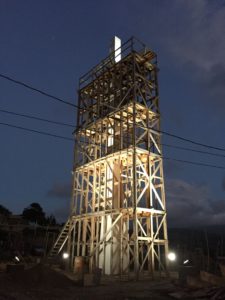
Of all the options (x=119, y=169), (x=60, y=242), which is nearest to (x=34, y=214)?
(x=60, y=242)

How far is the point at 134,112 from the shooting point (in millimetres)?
21312

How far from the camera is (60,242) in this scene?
2481cm

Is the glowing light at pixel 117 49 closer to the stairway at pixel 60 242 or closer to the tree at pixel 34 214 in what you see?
the stairway at pixel 60 242

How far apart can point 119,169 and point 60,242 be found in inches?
332

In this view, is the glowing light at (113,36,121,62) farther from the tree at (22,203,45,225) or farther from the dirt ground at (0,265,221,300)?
the tree at (22,203,45,225)

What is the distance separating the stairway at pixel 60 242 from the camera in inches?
916

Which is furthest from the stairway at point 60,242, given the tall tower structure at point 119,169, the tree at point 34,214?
the tree at point 34,214

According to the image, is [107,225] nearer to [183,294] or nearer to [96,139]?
[96,139]

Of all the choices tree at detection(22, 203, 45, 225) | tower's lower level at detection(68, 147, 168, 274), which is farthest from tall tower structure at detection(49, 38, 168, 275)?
tree at detection(22, 203, 45, 225)

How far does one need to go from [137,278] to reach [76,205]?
8.57 m

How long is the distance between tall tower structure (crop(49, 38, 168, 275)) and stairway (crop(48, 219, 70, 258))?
178 mm

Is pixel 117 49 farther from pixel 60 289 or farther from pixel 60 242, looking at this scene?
pixel 60 289

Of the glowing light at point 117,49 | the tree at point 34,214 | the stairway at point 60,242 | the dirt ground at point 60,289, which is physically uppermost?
the glowing light at point 117,49

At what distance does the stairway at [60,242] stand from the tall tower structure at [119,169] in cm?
18
